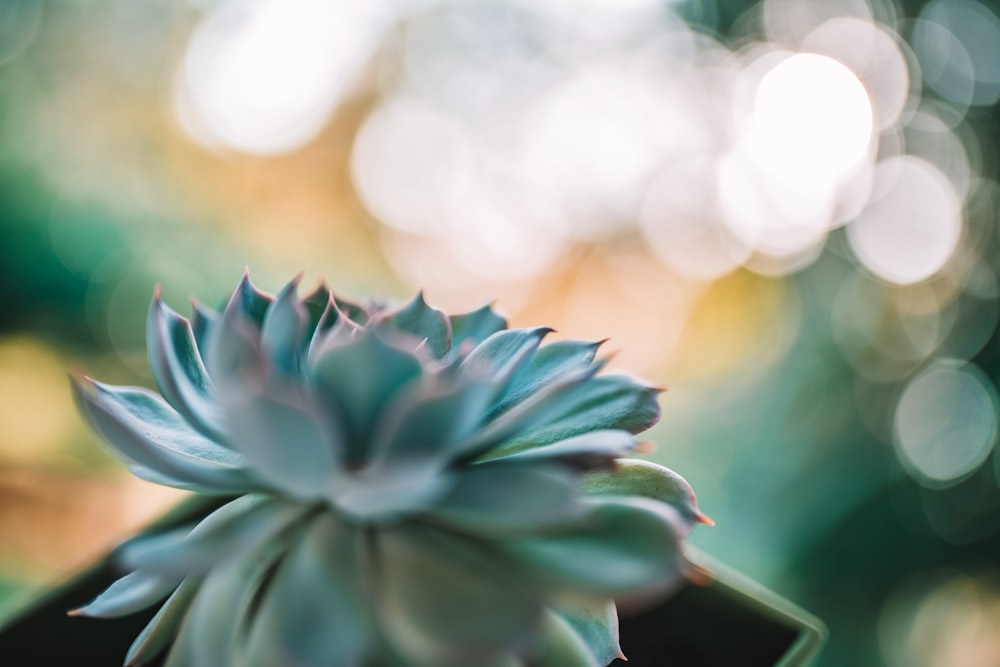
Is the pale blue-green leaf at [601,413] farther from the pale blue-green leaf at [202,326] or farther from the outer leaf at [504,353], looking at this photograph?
the pale blue-green leaf at [202,326]

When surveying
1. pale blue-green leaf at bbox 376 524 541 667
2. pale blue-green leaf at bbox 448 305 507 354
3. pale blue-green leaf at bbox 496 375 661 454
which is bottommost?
pale blue-green leaf at bbox 376 524 541 667

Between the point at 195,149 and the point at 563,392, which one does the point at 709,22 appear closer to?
the point at 195,149

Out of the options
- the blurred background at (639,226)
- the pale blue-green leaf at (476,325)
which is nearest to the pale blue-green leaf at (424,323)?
the pale blue-green leaf at (476,325)

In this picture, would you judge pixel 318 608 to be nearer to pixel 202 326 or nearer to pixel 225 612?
pixel 225 612

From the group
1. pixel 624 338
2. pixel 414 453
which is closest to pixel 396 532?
pixel 414 453

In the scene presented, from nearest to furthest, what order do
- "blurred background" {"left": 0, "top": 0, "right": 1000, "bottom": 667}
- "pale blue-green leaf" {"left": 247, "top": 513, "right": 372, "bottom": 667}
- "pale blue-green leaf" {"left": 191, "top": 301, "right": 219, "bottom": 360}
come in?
1. "pale blue-green leaf" {"left": 247, "top": 513, "right": 372, "bottom": 667}
2. "pale blue-green leaf" {"left": 191, "top": 301, "right": 219, "bottom": 360}
3. "blurred background" {"left": 0, "top": 0, "right": 1000, "bottom": 667}

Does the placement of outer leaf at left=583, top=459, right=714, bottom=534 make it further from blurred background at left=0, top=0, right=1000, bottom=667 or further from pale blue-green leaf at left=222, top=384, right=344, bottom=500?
blurred background at left=0, top=0, right=1000, bottom=667

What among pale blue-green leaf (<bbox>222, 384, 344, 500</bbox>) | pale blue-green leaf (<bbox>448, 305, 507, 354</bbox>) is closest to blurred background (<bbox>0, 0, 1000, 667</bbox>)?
pale blue-green leaf (<bbox>448, 305, 507, 354</bbox>)
